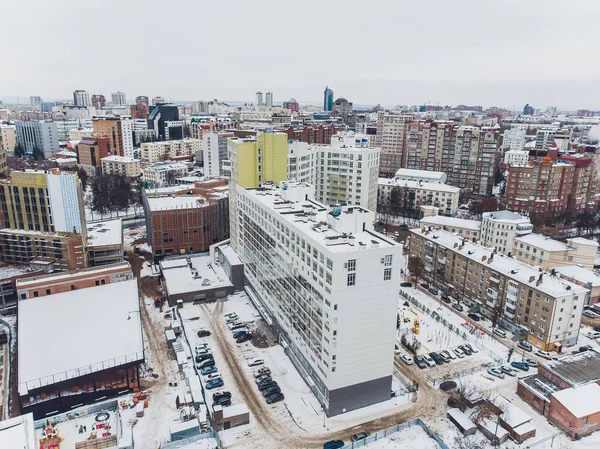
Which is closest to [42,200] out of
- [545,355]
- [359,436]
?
[359,436]

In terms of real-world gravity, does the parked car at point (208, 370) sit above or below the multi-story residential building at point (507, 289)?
below

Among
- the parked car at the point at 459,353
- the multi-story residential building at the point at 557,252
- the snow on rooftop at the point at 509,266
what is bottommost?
the parked car at the point at 459,353

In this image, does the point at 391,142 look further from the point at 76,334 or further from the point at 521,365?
the point at 76,334

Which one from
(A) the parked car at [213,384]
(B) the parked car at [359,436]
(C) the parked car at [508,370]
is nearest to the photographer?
(B) the parked car at [359,436]

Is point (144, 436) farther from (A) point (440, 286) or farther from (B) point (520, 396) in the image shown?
(A) point (440, 286)

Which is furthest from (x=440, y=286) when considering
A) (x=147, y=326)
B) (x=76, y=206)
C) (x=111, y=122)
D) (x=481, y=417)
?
(x=111, y=122)

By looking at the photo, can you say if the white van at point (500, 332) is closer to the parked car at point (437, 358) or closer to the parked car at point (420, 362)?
the parked car at point (437, 358)

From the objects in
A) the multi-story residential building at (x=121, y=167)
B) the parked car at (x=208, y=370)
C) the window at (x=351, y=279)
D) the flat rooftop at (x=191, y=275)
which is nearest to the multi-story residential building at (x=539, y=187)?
the flat rooftop at (x=191, y=275)
